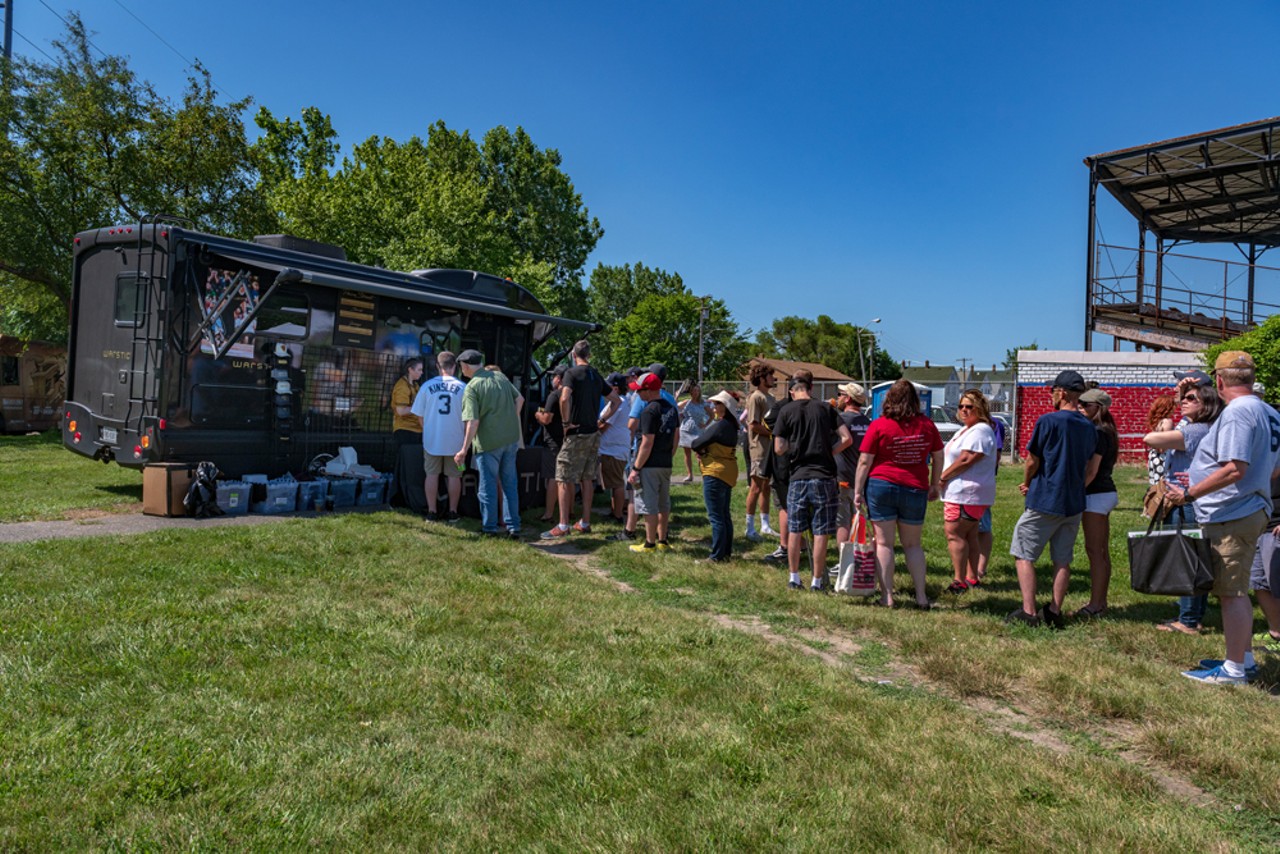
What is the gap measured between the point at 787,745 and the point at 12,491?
10110 millimetres

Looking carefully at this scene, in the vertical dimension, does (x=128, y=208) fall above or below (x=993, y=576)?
above

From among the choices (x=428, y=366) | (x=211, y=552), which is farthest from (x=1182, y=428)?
(x=428, y=366)

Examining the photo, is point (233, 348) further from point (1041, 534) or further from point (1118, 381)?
point (1118, 381)

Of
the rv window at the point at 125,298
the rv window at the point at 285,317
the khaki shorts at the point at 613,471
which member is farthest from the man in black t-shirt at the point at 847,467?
the rv window at the point at 125,298

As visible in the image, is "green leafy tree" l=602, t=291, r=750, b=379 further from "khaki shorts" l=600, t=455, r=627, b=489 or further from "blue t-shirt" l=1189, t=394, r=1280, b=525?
"blue t-shirt" l=1189, t=394, r=1280, b=525

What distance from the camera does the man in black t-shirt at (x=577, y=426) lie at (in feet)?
29.4

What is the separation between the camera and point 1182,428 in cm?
585

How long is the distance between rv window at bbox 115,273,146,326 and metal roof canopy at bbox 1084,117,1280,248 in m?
21.2

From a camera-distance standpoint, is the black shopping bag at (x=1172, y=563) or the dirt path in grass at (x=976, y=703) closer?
the dirt path in grass at (x=976, y=703)

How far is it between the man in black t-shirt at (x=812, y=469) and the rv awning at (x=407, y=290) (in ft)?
17.3

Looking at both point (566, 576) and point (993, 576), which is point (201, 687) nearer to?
point (566, 576)

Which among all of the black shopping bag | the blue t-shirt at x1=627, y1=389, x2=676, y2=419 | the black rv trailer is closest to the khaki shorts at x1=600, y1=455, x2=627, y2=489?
the blue t-shirt at x1=627, y1=389, x2=676, y2=419

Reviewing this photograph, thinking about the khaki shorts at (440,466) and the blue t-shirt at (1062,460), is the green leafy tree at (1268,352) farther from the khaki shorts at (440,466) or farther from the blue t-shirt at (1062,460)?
the khaki shorts at (440,466)

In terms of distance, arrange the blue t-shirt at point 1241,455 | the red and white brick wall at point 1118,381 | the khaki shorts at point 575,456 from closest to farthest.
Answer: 1. the blue t-shirt at point 1241,455
2. the khaki shorts at point 575,456
3. the red and white brick wall at point 1118,381
